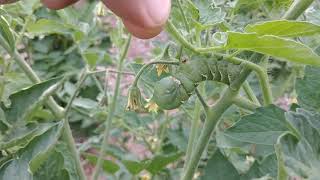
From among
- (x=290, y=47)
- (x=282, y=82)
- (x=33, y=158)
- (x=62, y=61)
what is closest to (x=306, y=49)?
(x=290, y=47)

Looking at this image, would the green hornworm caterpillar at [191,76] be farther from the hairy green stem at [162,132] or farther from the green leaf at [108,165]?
the hairy green stem at [162,132]

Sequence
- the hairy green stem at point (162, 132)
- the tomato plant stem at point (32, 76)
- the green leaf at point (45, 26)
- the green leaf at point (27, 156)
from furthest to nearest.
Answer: the hairy green stem at point (162, 132) < the green leaf at point (45, 26) < the tomato plant stem at point (32, 76) < the green leaf at point (27, 156)

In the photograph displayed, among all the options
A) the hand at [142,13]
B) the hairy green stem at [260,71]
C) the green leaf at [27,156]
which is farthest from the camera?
the green leaf at [27,156]

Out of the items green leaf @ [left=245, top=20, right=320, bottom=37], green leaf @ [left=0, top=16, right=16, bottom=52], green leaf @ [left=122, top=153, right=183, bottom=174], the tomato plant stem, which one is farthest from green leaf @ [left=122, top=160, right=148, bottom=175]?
green leaf @ [left=245, top=20, right=320, bottom=37]

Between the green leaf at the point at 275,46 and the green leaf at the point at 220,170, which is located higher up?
the green leaf at the point at 275,46

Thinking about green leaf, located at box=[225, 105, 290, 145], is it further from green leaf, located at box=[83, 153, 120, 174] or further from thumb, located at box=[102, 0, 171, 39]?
green leaf, located at box=[83, 153, 120, 174]

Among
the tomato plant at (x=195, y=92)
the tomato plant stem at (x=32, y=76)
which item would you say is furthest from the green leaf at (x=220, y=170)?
the tomato plant stem at (x=32, y=76)
